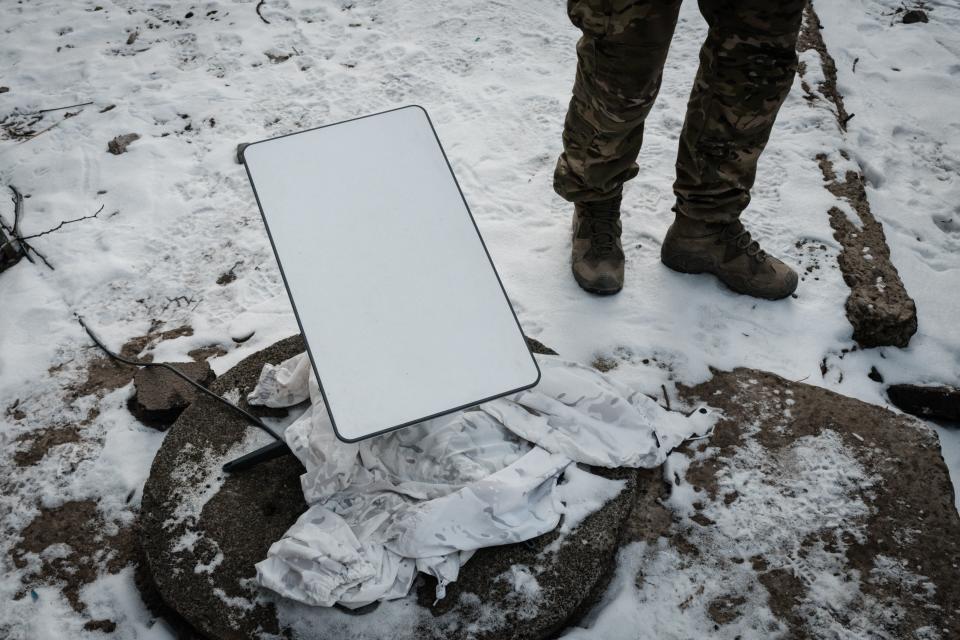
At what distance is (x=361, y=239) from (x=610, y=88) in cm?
→ 99

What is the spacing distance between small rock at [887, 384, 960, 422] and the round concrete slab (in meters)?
1.05

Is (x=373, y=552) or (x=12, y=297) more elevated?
(x=373, y=552)

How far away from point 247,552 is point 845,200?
2653mm

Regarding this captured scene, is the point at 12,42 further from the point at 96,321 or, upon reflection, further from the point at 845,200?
the point at 845,200

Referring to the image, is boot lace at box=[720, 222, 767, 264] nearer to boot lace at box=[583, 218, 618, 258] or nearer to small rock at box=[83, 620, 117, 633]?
boot lace at box=[583, 218, 618, 258]

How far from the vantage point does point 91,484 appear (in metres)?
2.05

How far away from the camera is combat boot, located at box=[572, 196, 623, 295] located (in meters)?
2.51

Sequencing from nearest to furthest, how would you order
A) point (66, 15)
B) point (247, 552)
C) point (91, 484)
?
point (247, 552), point (91, 484), point (66, 15)

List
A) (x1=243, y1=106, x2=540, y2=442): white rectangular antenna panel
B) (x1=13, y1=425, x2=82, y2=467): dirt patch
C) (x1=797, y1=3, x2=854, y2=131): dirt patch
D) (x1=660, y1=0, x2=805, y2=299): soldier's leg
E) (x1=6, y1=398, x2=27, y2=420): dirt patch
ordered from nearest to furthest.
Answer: (x1=243, y1=106, x2=540, y2=442): white rectangular antenna panel < (x1=660, y1=0, x2=805, y2=299): soldier's leg < (x1=13, y1=425, x2=82, y2=467): dirt patch < (x1=6, y1=398, x2=27, y2=420): dirt patch < (x1=797, y1=3, x2=854, y2=131): dirt patch

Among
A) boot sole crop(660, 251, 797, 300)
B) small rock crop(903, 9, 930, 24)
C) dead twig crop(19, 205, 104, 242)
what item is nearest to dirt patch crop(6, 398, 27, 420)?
dead twig crop(19, 205, 104, 242)

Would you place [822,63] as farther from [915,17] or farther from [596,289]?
[596,289]

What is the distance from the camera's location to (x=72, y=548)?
1921 mm

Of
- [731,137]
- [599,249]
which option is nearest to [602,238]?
[599,249]

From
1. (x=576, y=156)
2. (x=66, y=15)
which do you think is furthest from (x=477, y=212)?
(x=66, y=15)
